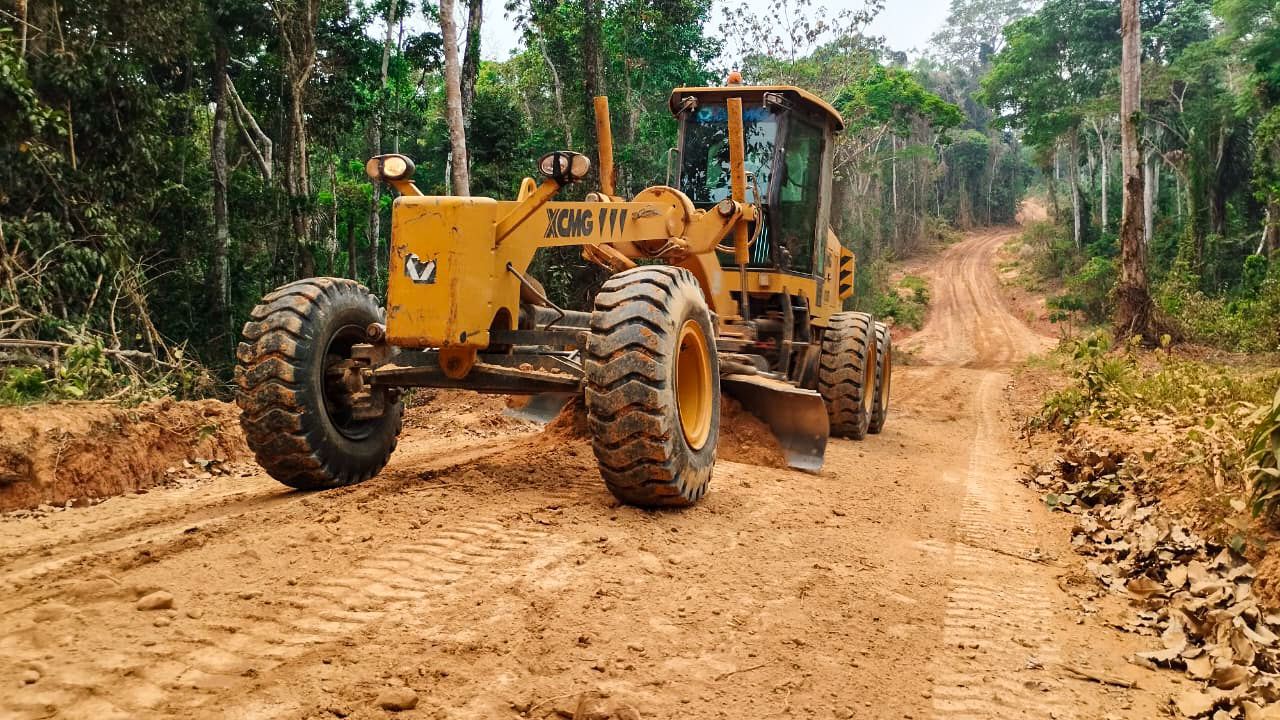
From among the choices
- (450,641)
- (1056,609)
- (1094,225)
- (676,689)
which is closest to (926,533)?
(1056,609)

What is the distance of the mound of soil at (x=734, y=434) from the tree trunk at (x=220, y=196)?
32.4 ft

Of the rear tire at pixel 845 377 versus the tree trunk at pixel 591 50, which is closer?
the rear tire at pixel 845 377

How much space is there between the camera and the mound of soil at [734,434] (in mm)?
6676

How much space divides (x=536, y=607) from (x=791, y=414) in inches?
155

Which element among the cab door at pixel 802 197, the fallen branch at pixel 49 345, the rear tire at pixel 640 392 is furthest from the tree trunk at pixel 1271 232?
the fallen branch at pixel 49 345

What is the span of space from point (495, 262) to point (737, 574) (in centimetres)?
214

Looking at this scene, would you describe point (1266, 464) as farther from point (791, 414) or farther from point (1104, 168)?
point (1104, 168)

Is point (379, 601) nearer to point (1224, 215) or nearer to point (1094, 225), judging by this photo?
point (1224, 215)

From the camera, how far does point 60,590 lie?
122 inches

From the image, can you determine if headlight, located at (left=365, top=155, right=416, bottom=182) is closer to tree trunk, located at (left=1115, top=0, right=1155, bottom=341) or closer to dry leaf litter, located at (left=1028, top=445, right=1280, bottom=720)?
dry leaf litter, located at (left=1028, top=445, right=1280, bottom=720)

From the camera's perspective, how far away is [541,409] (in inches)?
314

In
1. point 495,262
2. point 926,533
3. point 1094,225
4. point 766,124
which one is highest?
point 1094,225

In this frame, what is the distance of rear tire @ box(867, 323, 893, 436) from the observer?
10164mm

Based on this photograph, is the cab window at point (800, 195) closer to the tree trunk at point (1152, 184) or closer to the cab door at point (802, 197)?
the cab door at point (802, 197)
